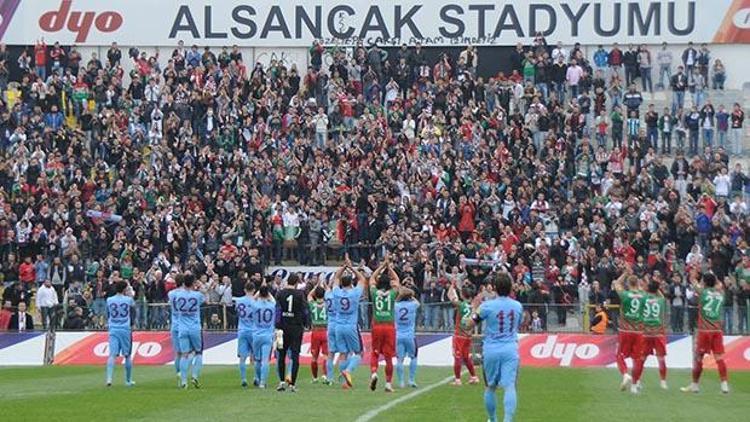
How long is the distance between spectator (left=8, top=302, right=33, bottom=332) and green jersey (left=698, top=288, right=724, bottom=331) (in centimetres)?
2163

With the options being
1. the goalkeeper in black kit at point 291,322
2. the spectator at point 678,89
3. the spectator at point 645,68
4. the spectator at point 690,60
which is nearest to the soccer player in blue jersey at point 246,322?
the goalkeeper in black kit at point 291,322

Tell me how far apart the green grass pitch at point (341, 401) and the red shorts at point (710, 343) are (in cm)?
84

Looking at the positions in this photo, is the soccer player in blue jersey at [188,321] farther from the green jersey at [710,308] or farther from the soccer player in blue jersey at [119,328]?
the green jersey at [710,308]

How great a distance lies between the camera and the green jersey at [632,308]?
31.4 m

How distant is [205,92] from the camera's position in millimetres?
56938

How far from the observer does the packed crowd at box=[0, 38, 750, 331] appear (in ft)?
156

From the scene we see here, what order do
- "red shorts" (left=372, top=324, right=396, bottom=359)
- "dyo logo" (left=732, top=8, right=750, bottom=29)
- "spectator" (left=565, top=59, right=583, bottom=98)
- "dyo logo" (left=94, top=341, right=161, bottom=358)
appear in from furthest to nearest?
"dyo logo" (left=732, top=8, right=750, bottom=29), "spectator" (left=565, top=59, right=583, bottom=98), "dyo logo" (left=94, top=341, right=161, bottom=358), "red shorts" (left=372, top=324, right=396, bottom=359)

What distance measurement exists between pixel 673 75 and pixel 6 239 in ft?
80.8

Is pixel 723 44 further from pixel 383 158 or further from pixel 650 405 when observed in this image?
pixel 650 405

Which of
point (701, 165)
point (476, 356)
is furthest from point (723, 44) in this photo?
point (476, 356)

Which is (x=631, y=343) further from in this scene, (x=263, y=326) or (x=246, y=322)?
(x=246, y=322)

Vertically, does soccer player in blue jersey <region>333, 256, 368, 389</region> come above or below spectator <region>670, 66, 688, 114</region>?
below

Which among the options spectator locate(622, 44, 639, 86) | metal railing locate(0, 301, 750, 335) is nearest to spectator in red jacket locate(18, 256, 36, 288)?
metal railing locate(0, 301, 750, 335)

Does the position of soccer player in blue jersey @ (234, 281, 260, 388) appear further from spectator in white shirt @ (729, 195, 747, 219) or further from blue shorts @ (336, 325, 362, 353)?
spectator in white shirt @ (729, 195, 747, 219)
